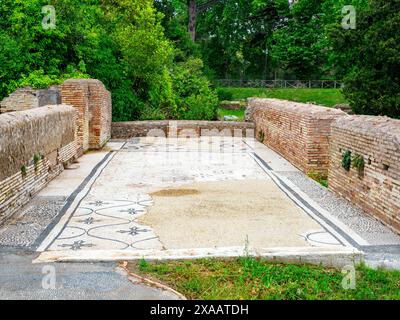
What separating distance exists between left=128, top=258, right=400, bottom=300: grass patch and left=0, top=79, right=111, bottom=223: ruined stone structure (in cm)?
275

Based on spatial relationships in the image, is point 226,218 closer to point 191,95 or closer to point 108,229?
point 108,229

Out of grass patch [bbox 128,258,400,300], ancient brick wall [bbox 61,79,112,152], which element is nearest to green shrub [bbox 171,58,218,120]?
ancient brick wall [bbox 61,79,112,152]

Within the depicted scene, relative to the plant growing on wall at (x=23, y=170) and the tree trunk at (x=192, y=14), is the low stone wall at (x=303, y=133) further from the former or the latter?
the tree trunk at (x=192, y=14)

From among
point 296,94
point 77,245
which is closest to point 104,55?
point 77,245

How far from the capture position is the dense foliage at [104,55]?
14.4 metres

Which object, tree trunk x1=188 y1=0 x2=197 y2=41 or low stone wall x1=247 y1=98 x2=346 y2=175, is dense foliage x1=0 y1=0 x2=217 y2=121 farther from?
tree trunk x1=188 y1=0 x2=197 y2=41

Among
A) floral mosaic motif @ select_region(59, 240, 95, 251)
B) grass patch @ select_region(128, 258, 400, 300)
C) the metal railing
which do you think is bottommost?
floral mosaic motif @ select_region(59, 240, 95, 251)

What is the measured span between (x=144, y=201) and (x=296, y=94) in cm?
2890

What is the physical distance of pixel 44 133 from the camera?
8.69 meters

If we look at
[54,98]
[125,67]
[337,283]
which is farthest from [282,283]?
[125,67]

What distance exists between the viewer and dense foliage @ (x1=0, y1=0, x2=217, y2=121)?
14414mm

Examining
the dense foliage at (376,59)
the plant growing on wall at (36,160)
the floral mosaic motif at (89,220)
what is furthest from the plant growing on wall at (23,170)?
the dense foliage at (376,59)

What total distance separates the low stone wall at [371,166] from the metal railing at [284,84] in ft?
90.7

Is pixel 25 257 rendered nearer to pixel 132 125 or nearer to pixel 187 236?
pixel 187 236
